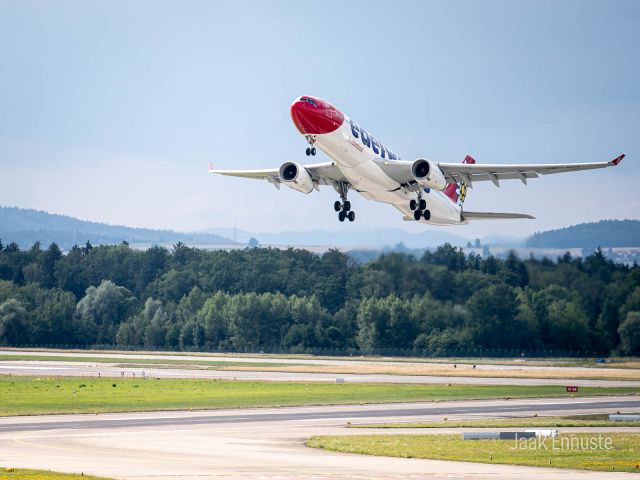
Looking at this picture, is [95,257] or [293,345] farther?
[95,257]

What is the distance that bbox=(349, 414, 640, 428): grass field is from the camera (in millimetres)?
53750

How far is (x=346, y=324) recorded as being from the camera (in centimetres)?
12131

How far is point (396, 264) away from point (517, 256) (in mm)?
10566

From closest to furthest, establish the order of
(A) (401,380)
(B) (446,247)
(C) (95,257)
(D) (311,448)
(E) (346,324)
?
(D) (311,448) → (A) (401,380) → (B) (446,247) → (E) (346,324) → (C) (95,257)

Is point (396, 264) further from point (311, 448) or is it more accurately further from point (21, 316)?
point (21, 316)

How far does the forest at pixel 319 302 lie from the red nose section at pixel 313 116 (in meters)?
30.5

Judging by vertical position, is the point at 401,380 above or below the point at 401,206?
below

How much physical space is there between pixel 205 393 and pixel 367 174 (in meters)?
21.2

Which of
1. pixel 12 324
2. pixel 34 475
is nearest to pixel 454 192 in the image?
pixel 34 475

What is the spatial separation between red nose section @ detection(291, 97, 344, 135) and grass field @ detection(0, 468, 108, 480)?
25112 mm

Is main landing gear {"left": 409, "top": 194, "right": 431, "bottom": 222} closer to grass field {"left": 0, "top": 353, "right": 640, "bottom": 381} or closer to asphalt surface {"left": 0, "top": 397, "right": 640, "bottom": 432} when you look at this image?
asphalt surface {"left": 0, "top": 397, "right": 640, "bottom": 432}

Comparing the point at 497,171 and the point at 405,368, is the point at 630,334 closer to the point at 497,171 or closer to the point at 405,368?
the point at 405,368

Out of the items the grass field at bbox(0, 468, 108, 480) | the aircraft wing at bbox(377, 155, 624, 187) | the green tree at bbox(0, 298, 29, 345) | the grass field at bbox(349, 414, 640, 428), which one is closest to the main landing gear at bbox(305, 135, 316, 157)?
the aircraft wing at bbox(377, 155, 624, 187)

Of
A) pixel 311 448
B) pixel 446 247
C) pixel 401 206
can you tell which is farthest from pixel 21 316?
pixel 311 448
